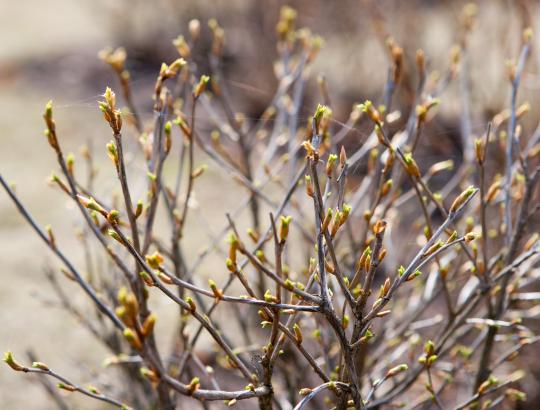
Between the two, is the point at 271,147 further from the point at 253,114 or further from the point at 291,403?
the point at 253,114

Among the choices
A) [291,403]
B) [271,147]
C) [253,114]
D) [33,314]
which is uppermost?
[253,114]

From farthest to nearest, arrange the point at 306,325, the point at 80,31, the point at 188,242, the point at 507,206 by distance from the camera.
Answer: the point at 80,31
the point at 188,242
the point at 306,325
the point at 507,206

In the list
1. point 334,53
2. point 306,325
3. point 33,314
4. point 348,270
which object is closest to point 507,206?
point 348,270

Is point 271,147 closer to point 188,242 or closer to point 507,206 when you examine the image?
point 507,206

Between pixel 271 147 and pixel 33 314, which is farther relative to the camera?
pixel 33 314

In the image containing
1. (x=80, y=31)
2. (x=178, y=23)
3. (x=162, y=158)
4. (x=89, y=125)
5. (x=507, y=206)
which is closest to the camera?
(x=162, y=158)

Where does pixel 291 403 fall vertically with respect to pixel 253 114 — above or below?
below
